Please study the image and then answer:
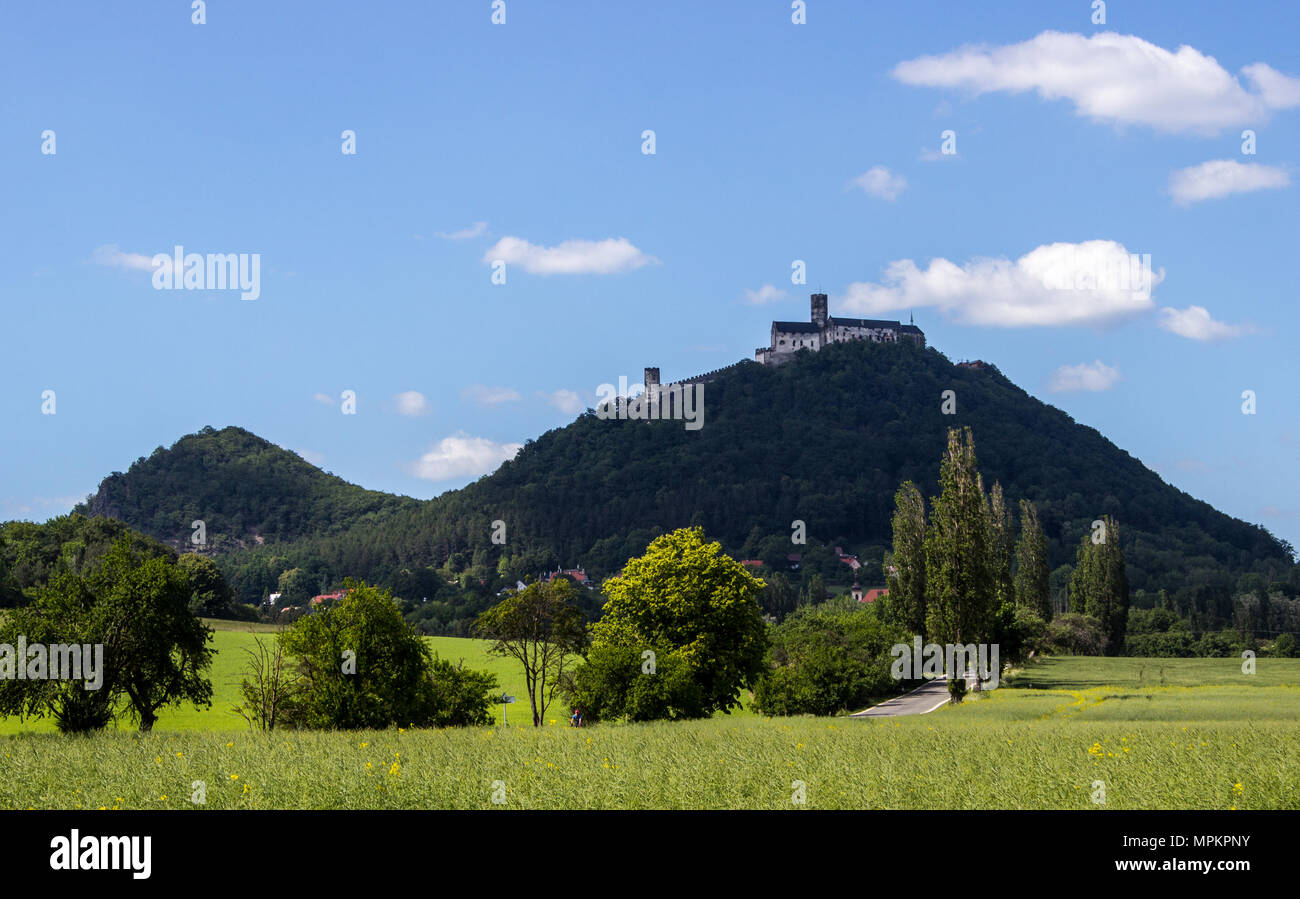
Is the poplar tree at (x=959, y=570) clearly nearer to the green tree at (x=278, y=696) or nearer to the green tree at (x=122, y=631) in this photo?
the green tree at (x=278, y=696)

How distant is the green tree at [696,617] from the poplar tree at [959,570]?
12194 mm

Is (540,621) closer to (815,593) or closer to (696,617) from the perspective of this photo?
(696,617)

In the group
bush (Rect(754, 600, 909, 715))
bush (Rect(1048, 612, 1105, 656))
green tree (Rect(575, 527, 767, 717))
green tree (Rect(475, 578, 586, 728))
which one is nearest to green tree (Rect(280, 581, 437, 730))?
green tree (Rect(475, 578, 586, 728))

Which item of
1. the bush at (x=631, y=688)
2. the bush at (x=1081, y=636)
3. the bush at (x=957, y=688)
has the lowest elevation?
the bush at (x=1081, y=636)

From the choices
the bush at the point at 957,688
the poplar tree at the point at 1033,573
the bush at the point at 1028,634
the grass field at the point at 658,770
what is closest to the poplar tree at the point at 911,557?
the bush at the point at 1028,634

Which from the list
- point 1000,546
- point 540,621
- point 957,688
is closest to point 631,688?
point 540,621

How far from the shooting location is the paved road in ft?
207

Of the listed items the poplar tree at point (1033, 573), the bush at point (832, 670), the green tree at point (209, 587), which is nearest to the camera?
the bush at point (832, 670)

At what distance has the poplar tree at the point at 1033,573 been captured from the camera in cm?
10744

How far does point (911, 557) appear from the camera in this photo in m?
84.9

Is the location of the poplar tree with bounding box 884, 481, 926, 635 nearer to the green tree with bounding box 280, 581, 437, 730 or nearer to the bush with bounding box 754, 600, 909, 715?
the bush with bounding box 754, 600, 909, 715

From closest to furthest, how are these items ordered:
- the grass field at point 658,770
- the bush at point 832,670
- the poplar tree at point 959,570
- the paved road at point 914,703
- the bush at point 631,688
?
the grass field at point 658,770
the bush at point 631,688
the paved road at point 914,703
the poplar tree at point 959,570
the bush at point 832,670

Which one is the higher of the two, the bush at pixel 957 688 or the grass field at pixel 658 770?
the grass field at pixel 658 770
